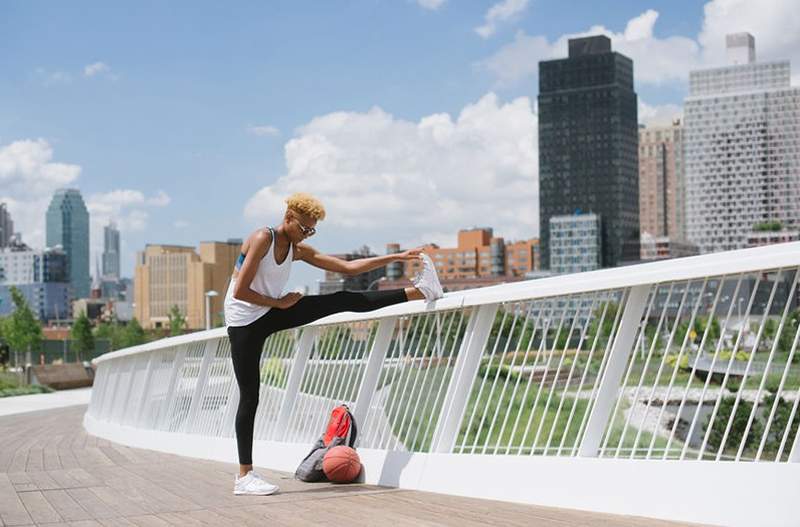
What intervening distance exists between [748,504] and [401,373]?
3.21 metres

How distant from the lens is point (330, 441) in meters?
7.19

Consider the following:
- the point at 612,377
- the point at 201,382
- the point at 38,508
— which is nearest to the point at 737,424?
the point at 201,382

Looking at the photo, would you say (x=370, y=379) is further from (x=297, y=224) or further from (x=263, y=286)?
(x=297, y=224)

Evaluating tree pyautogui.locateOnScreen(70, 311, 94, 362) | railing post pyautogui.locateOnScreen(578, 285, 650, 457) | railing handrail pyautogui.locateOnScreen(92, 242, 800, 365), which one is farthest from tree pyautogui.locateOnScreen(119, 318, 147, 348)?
railing post pyautogui.locateOnScreen(578, 285, 650, 457)

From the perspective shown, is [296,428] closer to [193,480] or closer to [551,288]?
[193,480]

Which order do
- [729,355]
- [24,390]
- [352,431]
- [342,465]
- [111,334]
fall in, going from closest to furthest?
[729,355] < [342,465] < [352,431] < [24,390] < [111,334]

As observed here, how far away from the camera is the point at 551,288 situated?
18.2ft

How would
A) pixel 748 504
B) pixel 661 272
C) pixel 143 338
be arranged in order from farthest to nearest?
pixel 143 338 → pixel 661 272 → pixel 748 504

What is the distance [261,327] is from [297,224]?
72cm

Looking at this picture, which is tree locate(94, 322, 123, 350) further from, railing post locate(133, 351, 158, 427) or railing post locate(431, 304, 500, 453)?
railing post locate(431, 304, 500, 453)

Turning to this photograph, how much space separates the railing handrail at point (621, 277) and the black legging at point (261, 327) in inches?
9.0

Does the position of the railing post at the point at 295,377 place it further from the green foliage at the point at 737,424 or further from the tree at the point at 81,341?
the tree at the point at 81,341

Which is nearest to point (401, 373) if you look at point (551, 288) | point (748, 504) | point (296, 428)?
point (296, 428)

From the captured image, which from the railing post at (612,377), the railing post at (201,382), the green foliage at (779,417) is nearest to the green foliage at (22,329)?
the green foliage at (779,417)
